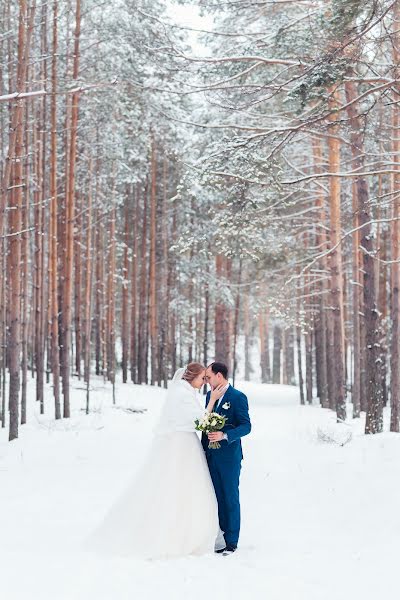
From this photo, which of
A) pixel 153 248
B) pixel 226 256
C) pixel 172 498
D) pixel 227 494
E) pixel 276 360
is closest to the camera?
pixel 172 498

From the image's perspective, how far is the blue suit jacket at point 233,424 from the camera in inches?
228

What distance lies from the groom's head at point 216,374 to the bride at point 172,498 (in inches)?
3.3

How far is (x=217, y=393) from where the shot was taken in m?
6.05

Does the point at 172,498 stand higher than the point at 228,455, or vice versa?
the point at 228,455

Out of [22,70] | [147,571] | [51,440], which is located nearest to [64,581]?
[147,571]

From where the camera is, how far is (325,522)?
701 centimetres

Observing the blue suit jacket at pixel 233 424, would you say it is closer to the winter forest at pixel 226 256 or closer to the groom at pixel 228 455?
the groom at pixel 228 455

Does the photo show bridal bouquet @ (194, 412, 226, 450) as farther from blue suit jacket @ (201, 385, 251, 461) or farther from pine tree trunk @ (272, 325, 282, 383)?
pine tree trunk @ (272, 325, 282, 383)

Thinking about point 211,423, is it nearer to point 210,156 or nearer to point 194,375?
point 194,375

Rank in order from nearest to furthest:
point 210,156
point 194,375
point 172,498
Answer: point 172,498 → point 194,375 → point 210,156

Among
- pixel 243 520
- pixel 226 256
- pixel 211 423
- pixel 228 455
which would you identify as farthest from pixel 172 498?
pixel 226 256

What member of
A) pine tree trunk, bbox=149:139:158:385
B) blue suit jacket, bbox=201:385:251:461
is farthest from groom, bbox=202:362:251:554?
pine tree trunk, bbox=149:139:158:385

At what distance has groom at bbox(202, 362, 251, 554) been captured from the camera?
5.79 meters

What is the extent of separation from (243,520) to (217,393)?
1.93 metres
